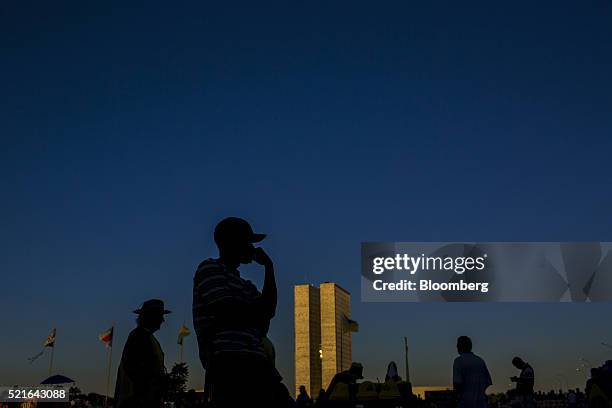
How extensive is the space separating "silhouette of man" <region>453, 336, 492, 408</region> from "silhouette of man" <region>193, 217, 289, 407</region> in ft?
17.2

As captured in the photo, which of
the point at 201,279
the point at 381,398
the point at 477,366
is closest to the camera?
the point at 201,279

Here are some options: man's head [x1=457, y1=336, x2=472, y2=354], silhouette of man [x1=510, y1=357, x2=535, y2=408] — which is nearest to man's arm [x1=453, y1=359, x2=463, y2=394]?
man's head [x1=457, y1=336, x2=472, y2=354]

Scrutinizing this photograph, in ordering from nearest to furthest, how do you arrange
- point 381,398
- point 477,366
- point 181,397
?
point 181,397, point 477,366, point 381,398

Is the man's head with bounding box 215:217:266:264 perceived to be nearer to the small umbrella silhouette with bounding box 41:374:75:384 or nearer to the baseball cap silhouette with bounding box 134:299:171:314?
the baseball cap silhouette with bounding box 134:299:171:314

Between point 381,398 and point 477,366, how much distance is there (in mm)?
2021

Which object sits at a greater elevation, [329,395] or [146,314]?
[146,314]

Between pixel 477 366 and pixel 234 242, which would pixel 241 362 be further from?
pixel 477 366

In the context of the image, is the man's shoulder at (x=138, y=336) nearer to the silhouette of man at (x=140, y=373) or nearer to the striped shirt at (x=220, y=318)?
the silhouette of man at (x=140, y=373)

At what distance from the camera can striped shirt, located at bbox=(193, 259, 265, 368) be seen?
3.03 meters

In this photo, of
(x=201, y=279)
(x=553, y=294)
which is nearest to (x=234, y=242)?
(x=201, y=279)

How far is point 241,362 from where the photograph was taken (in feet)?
9.76

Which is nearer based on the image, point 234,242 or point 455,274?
point 234,242

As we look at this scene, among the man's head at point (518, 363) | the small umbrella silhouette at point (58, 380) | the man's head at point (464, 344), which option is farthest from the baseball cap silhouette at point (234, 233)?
the small umbrella silhouette at point (58, 380)

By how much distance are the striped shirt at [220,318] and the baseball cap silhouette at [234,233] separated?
170mm
